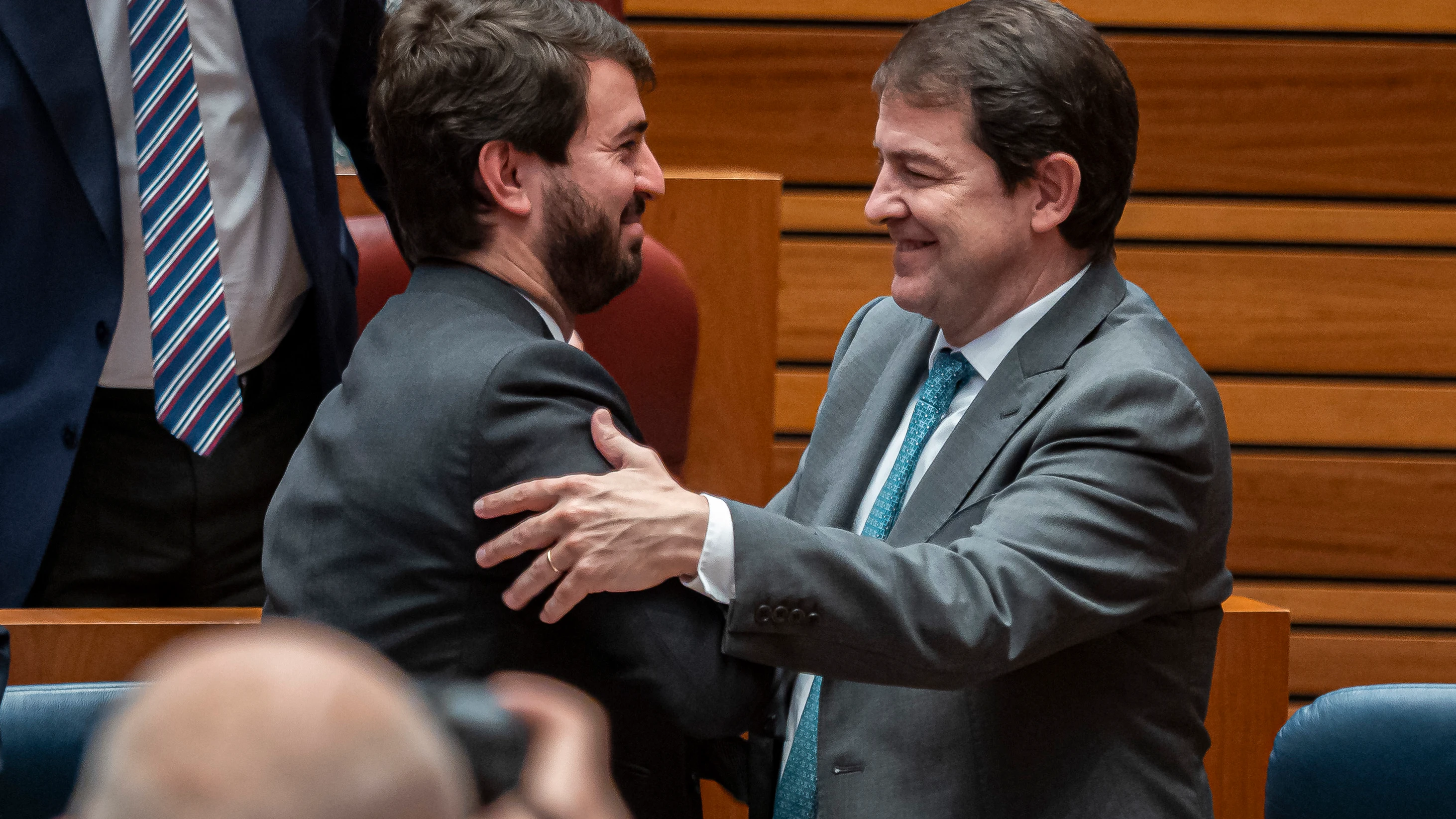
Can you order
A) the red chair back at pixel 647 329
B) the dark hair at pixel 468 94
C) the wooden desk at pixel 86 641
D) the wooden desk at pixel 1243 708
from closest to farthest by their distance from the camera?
the dark hair at pixel 468 94
the wooden desk at pixel 86 641
the wooden desk at pixel 1243 708
the red chair back at pixel 647 329

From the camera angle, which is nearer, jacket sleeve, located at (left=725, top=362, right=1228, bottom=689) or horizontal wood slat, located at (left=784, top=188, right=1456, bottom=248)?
jacket sleeve, located at (left=725, top=362, right=1228, bottom=689)

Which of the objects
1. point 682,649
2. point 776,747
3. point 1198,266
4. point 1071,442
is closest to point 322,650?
point 682,649

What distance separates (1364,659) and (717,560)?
8.56ft

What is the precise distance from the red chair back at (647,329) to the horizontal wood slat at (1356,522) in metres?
1.25

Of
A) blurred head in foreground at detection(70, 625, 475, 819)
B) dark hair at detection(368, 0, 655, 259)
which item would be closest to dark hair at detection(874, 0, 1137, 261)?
dark hair at detection(368, 0, 655, 259)

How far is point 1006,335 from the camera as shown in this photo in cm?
154

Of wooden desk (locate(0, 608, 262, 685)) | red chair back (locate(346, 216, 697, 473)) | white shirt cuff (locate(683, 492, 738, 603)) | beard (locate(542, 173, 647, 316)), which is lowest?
wooden desk (locate(0, 608, 262, 685))

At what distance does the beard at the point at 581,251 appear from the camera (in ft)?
4.55

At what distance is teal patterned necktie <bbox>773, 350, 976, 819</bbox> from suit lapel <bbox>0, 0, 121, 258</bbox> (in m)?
0.96

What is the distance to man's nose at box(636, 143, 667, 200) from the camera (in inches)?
57.6

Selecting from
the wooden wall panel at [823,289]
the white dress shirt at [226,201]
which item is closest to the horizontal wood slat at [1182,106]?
the wooden wall panel at [823,289]

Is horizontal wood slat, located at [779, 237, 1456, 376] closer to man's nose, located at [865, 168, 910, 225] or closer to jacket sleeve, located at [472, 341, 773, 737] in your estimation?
man's nose, located at [865, 168, 910, 225]

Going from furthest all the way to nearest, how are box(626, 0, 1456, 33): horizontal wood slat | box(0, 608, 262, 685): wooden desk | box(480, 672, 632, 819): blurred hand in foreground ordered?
box(626, 0, 1456, 33): horizontal wood slat → box(0, 608, 262, 685): wooden desk → box(480, 672, 632, 819): blurred hand in foreground

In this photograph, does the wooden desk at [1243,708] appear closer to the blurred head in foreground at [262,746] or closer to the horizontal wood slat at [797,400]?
the horizontal wood slat at [797,400]
